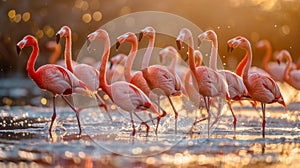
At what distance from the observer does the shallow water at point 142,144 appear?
6.79 metres

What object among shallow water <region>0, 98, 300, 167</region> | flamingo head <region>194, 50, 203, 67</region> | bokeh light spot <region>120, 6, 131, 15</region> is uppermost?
bokeh light spot <region>120, 6, 131, 15</region>

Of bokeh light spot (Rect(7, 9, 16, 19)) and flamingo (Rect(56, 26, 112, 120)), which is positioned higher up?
bokeh light spot (Rect(7, 9, 16, 19))

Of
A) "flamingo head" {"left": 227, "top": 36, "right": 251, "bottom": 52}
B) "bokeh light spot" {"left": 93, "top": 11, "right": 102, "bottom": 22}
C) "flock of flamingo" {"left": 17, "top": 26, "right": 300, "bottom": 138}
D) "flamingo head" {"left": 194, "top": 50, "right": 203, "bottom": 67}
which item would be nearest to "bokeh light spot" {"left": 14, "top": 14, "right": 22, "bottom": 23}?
"bokeh light spot" {"left": 93, "top": 11, "right": 102, "bottom": 22}

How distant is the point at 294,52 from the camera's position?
27109 mm

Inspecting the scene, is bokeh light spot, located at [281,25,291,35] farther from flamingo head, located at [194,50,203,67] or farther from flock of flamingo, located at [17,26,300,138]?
flock of flamingo, located at [17,26,300,138]

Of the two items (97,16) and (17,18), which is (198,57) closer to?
(17,18)

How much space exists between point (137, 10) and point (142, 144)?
57.2 ft

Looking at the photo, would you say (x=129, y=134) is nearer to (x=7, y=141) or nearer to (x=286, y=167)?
(x=7, y=141)

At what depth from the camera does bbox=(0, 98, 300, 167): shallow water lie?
679 cm

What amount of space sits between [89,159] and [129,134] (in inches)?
74.3

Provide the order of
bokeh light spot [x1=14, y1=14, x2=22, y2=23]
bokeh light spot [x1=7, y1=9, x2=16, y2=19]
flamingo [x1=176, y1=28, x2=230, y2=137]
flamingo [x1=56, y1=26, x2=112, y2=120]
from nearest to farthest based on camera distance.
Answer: flamingo [x1=176, y1=28, x2=230, y2=137]
flamingo [x1=56, y1=26, x2=112, y2=120]
bokeh light spot [x1=7, y1=9, x2=16, y2=19]
bokeh light spot [x1=14, y1=14, x2=22, y2=23]

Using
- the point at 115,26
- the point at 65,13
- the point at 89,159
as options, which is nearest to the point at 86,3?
the point at 65,13

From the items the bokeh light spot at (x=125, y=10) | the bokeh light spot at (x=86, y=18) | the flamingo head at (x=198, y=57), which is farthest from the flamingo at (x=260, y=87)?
the bokeh light spot at (x=125, y=10)

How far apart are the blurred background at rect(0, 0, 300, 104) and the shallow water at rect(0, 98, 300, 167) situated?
34.7 ft
